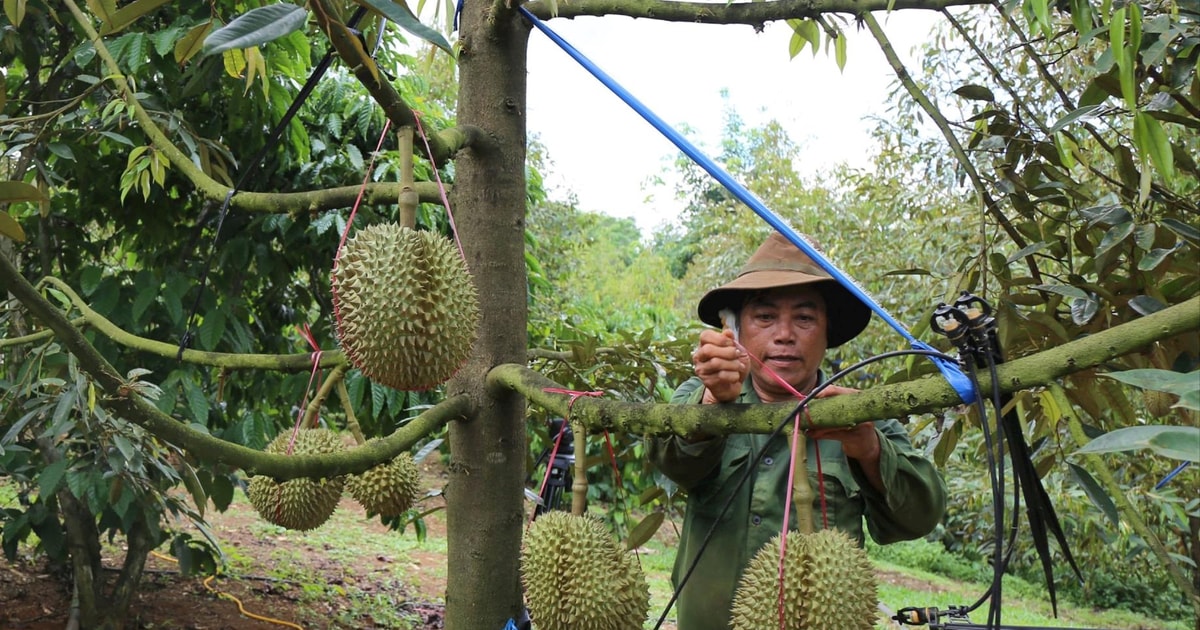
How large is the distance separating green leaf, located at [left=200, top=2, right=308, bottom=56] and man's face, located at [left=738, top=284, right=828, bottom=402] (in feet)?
3.35

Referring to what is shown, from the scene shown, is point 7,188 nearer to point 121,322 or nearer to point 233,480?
point 121,322

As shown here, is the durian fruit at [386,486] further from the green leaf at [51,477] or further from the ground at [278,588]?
the ground at [278,588]

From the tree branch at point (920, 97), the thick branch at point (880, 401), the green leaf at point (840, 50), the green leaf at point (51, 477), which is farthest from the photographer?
the green leaf at point (51, 477)

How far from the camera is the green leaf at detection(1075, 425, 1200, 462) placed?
0.54 meters

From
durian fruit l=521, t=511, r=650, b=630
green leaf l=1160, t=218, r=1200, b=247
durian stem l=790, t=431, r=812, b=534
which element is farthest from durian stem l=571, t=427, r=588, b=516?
green leaf l=1160, t=218, r=1200, b=247

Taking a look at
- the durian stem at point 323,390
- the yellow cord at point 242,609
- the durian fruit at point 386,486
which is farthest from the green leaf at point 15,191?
the yellow cord at point 242,609

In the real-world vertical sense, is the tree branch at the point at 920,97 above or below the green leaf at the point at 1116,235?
above

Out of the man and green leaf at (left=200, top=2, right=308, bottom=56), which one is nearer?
green leaf at (left=200, top=2, right=308, bottom=56)

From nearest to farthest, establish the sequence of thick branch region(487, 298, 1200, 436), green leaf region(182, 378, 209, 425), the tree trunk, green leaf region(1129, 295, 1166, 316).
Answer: thick branch region(487, 298, 1200, 436), green leaf region(1129, 295, 1166, 316), the tree trunk, green leaf region(182, 378, 209, 425)

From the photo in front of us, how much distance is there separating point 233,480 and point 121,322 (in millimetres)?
661

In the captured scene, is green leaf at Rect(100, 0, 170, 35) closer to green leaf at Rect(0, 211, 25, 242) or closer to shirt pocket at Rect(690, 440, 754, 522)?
green leaf at Rect(0, 211, 25, 242)

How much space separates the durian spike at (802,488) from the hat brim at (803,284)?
59cm

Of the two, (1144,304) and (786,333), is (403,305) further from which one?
(1144,304)

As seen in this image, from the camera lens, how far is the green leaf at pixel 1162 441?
0.54m
